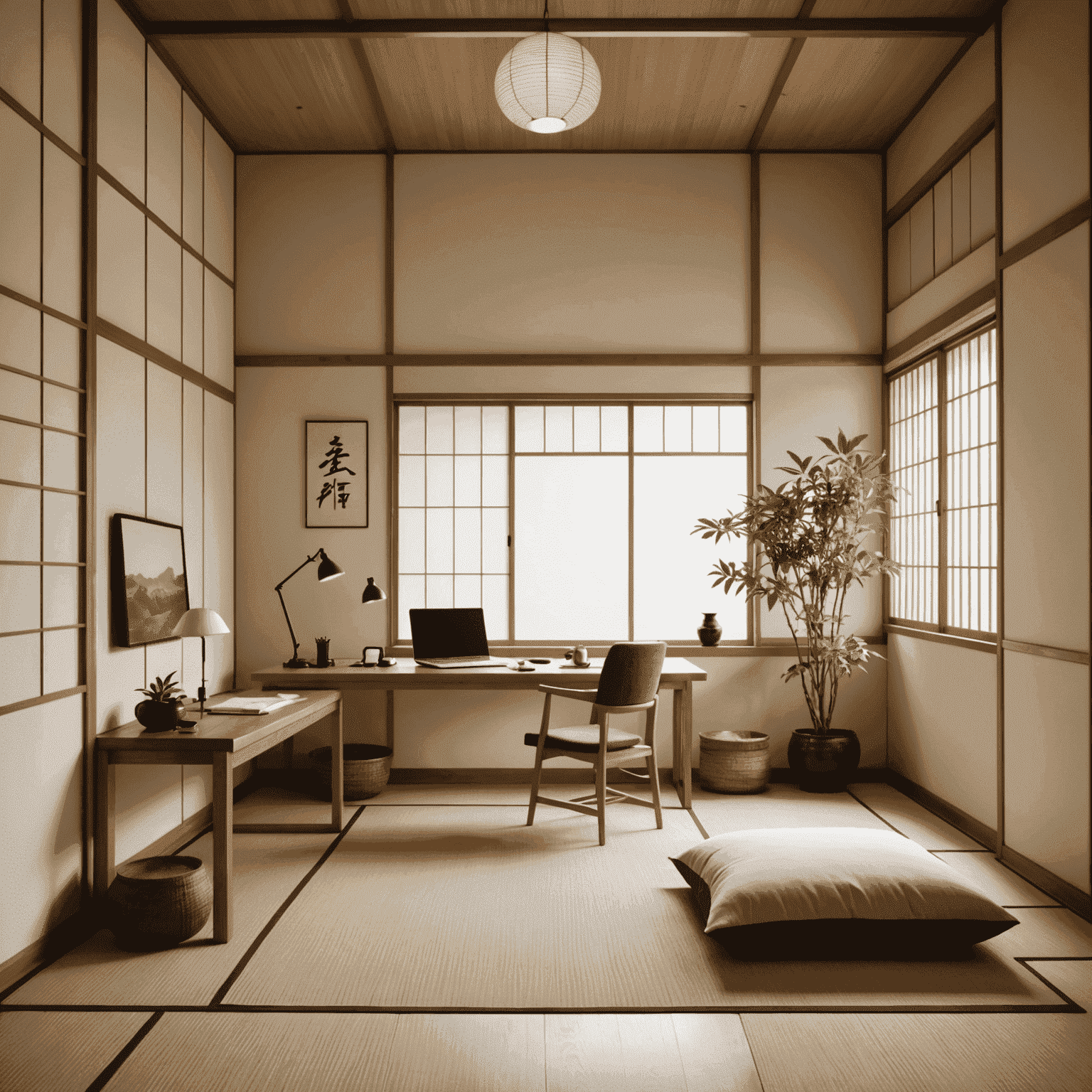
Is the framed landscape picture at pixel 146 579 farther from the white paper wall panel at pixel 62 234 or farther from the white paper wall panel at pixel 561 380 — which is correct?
the white paper wall panel at pixel 561 380

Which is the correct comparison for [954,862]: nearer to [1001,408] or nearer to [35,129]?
[1001,408]

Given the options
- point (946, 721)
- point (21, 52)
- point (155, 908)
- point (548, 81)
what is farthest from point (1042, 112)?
point (155, 908)

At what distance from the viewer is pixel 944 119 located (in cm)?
454

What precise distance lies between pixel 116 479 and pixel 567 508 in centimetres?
269

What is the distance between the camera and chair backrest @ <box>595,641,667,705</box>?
13.5 feet

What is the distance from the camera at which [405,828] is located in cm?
434

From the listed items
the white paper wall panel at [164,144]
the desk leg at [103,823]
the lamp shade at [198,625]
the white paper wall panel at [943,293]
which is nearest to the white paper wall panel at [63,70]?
the white paper wall panel at [164,144]

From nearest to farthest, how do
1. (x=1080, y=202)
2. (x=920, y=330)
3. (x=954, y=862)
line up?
(x=1080, y=202) → (x=954, y=862) → (x=920, y=330)

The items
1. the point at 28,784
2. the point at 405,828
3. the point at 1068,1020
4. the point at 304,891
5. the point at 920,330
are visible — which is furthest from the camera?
the point at 920,330

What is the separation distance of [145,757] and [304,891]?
32.8 inches

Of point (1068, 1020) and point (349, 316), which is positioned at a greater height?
point (349, 316)

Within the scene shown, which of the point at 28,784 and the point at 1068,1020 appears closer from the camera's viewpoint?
the point at 1068,1020

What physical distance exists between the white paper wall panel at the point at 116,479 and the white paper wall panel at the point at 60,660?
5.7 inches

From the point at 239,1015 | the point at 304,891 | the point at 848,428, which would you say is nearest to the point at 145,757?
the point at 304,891
